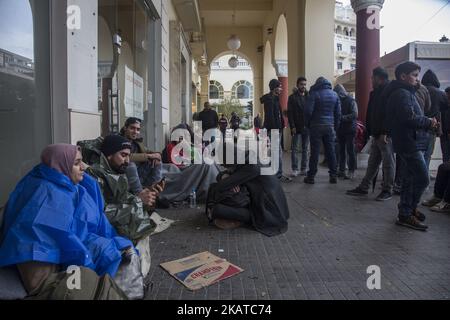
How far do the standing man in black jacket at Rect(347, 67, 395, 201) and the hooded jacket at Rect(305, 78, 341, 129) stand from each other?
3.45ft

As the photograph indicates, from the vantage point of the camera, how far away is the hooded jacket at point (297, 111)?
24.1ft

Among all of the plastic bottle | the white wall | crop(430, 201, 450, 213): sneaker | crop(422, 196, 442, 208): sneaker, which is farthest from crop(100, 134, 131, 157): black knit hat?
crop(422, 196, 442, 208): sneaker

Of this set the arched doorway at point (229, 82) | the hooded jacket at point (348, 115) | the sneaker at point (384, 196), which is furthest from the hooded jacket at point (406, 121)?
the arched doorway at point (229, 82)

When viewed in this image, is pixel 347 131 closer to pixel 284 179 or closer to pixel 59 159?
pixel 284 179

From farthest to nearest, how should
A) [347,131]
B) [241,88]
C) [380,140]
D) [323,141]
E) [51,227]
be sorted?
[241,88] < [347,131] < [323,141] < [380,140] < [51,227]

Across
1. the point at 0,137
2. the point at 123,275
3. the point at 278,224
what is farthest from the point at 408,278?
the point at 0,137

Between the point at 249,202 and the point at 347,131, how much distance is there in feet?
12.5

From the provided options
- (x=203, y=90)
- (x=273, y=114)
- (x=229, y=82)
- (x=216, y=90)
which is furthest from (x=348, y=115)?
(x=229, y=82)

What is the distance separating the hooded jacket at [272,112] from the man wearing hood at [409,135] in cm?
325

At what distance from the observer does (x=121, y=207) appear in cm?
266

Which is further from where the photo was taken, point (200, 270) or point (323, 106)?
point (323, 106)

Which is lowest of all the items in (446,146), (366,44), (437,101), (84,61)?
(446,146)

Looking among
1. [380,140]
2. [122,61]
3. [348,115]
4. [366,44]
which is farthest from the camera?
[366,44]
